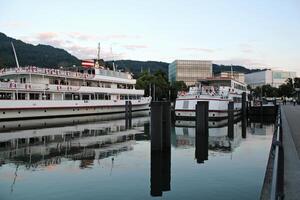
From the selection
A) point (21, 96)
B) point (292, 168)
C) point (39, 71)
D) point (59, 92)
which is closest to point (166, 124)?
point (292, 168)

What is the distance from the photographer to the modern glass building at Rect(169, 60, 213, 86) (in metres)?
177

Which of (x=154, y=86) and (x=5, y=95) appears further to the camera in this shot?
(x=154, y=86)

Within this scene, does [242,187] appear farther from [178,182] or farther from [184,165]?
[184,165]

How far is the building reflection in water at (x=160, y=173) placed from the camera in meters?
12.0

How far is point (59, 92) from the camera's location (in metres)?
45.8

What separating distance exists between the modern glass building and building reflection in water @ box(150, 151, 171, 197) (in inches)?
6285

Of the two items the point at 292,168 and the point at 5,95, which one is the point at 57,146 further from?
the point at 5,95

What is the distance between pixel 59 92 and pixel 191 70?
449 feet

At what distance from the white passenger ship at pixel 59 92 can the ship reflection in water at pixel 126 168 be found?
1559 cm

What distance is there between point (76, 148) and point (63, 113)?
84.9ft

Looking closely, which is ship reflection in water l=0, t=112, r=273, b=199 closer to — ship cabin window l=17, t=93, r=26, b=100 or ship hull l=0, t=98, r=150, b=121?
ship hull l=0, t=98, r=150, b=121

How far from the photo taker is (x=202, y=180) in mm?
13000

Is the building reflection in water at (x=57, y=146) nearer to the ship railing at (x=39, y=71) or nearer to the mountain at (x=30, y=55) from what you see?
the ship railing at (x=39, y=71)

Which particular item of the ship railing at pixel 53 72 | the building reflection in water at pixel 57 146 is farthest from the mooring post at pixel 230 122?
the ship railing at pixel 53 72
